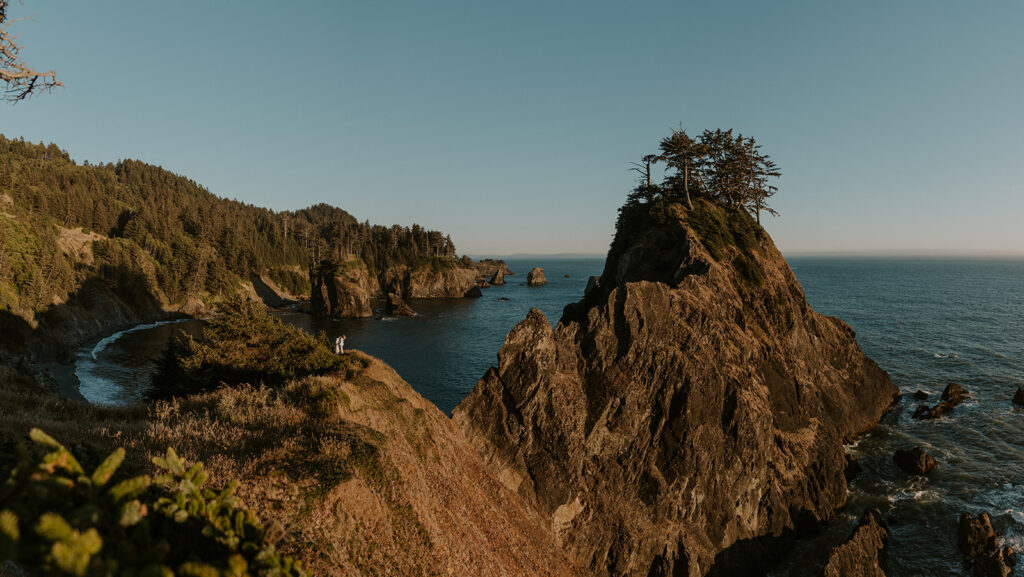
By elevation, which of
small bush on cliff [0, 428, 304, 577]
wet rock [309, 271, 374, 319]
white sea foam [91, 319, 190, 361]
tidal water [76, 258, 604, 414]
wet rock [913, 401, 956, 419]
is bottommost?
wet rock [913, 401, 956, 419]

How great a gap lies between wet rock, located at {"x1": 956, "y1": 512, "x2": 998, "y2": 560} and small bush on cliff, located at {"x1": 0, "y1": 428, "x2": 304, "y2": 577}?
39494mm

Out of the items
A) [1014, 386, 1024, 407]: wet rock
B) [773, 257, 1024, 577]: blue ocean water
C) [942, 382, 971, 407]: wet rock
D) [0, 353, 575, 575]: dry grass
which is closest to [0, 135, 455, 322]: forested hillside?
[0, 353, 575, 575]: dry grass

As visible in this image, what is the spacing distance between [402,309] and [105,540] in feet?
328

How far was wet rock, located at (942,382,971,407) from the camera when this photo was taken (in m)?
43.3

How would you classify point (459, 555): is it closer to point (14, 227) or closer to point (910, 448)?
point (910, 448)

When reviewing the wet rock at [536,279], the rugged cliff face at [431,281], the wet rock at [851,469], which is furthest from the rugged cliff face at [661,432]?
the wet rock at [536,279]

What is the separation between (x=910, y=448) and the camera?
117ft

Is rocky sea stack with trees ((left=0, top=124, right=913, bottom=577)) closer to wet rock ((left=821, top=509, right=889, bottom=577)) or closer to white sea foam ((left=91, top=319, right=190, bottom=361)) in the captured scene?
wet rock ((left=821, top=509, right=889, bottom=577))

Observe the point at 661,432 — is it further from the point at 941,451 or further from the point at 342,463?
the point at 941,451

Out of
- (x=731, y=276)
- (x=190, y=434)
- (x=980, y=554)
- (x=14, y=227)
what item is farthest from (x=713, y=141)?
(x=14, y=227)

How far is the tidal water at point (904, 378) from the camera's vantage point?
2743 cm

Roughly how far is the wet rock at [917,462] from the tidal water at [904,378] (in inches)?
28.3

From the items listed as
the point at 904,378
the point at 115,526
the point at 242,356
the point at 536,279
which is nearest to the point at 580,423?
the point at 242,356

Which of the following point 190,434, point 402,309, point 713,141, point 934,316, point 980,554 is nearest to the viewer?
A: point 190,434
